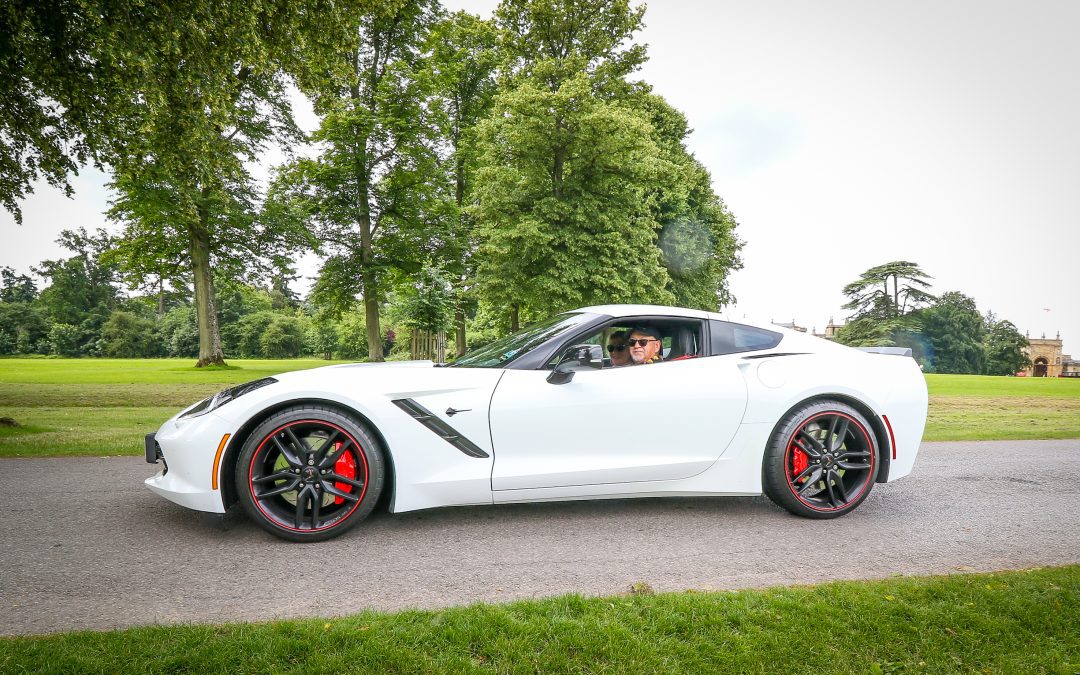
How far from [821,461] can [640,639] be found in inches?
90.8

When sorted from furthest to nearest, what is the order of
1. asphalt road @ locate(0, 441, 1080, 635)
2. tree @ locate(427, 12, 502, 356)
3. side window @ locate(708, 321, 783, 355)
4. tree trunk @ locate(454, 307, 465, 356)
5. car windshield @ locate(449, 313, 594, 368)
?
tree trunk @ locate(454, 307, 465, 356) < tree @ locate(427, 12, 502, 356) < side window @ locate(708, 321, 783, 355) < car windshield @ locate(449, 313, 594, 368) < asphalt road @ locate(0, 441, 1080, 635)

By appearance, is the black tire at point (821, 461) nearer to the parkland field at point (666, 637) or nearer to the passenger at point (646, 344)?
the passenger at point (646, 344)

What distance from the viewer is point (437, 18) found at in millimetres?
23797

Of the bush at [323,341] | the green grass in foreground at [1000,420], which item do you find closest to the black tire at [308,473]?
the green grass in foreground at [1000,420]

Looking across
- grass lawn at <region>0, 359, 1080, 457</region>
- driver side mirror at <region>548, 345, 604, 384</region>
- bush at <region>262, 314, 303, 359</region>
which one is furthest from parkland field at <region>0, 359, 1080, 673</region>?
bush at <region>262, 314, 303, 359</region>

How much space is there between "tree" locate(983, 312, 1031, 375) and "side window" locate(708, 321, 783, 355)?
72.1 m

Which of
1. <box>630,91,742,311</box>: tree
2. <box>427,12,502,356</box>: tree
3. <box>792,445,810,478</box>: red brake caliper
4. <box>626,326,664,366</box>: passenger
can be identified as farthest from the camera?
<box>630,91,742,311</box>: tree

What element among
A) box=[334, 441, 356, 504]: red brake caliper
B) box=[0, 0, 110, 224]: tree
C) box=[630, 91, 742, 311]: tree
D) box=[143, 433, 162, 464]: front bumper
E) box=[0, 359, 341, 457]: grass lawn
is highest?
box=[630, 91, 742, 311]: tree

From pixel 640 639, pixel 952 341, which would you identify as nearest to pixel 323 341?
pixel 640 639

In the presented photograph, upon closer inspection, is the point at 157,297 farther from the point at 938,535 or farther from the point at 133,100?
the point at 938,535

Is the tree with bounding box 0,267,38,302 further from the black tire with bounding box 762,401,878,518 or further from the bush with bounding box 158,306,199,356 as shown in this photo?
the black tire with bounding box 762,401,878,518

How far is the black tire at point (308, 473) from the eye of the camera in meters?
3.26

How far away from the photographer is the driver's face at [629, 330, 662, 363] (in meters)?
4.12

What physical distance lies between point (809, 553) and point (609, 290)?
45.5 ft
